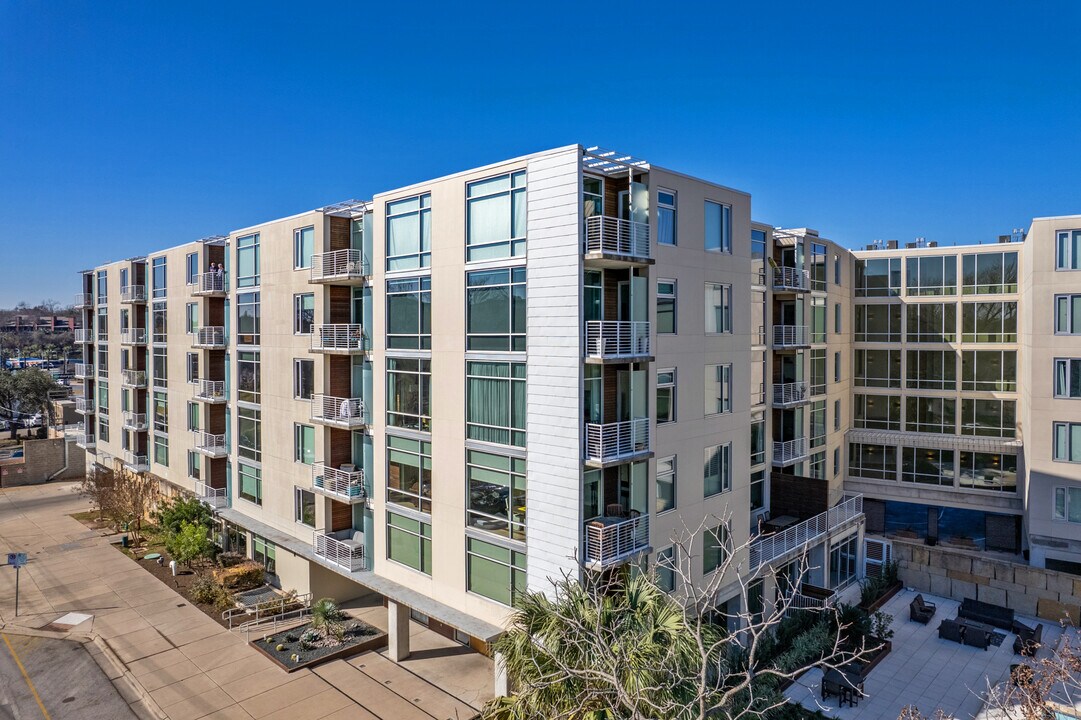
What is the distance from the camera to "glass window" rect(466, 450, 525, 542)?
56.5 feet

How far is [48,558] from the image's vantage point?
31.2m

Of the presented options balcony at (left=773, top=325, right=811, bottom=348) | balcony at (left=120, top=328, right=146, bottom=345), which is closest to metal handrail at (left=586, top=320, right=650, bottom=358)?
balcony at (left=773, top=325, right=811, bottom=348)

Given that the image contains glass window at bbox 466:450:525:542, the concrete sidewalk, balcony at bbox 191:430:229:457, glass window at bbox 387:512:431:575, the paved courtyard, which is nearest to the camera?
glass window at bbox 466:450:525:542

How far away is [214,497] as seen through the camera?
29891 millimetres

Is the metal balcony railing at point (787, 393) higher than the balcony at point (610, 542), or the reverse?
the metal balcony railing at point (787, 393)

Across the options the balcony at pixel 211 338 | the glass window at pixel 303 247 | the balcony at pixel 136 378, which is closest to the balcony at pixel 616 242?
the glass window at pixel 303 247

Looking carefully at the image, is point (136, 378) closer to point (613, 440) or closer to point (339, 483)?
point (339, 483)

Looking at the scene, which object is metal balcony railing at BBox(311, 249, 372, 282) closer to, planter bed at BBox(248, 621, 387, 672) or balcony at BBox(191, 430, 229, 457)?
balcony at BBox(191, 430, 229, 457)

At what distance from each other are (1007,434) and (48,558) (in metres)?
47.6

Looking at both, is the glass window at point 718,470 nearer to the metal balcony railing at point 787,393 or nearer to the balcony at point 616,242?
the balcony at point 616,242

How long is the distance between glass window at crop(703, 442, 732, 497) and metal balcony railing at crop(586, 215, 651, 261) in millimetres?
6580

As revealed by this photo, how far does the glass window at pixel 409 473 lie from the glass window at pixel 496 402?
7.55 ft

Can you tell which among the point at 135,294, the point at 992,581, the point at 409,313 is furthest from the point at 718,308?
the point at 135,294

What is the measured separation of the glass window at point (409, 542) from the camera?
19.9 m
